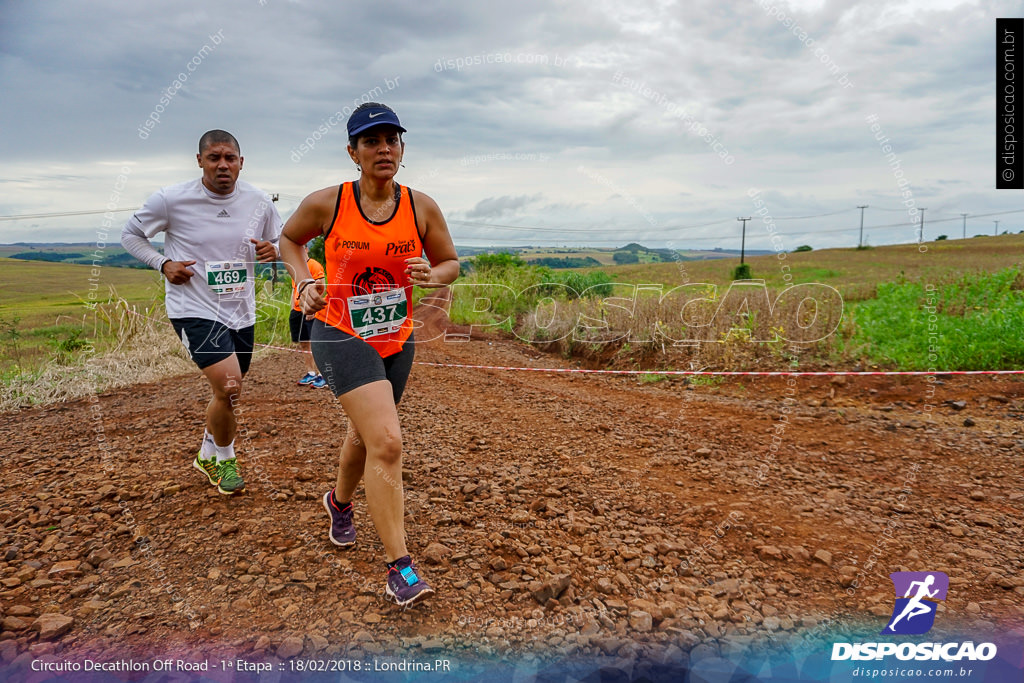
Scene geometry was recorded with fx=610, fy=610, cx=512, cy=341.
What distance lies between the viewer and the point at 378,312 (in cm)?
273

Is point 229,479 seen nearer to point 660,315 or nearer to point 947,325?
point 660,315

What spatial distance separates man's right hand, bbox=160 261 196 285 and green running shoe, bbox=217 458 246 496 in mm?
1157

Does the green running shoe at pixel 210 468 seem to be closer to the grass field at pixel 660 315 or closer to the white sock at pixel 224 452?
the white sock at pixel 224 452

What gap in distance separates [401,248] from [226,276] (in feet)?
5.49

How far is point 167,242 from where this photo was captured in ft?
12.6

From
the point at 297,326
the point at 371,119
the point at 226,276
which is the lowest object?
the point at 297,326

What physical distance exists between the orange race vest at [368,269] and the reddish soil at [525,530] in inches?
46.5

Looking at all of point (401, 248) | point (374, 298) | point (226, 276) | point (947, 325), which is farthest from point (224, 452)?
point (947, 325)

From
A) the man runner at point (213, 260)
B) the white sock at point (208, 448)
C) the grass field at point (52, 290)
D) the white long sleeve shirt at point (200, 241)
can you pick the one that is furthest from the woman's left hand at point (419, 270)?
the grass field at point (52, 290)

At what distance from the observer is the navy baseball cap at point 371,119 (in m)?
2.62

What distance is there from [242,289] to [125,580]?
1.80 m

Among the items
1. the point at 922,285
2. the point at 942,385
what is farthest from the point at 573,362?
the point at 922,285

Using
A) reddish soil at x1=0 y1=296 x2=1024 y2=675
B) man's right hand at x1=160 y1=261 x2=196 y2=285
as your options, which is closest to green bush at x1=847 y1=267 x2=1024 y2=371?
reddish soil at x1=0 y1=296 x2=1024 y2=675

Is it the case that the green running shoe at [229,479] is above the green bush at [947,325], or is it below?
below
